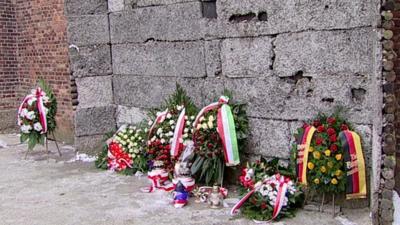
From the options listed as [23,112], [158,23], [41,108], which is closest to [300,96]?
[158,23]

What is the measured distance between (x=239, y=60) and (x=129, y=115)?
242 cm

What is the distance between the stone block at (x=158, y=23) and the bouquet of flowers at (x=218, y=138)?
112cm

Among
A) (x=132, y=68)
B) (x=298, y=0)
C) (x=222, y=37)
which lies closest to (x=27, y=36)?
(x=132, y=68)

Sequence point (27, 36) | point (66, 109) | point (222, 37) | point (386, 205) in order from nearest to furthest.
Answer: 1. point (386, 205)
2. point (222, 37)
3. point (66, 109)
4. point (27, 36)

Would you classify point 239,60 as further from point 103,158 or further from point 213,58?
point 103,158

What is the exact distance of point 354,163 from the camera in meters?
4.77

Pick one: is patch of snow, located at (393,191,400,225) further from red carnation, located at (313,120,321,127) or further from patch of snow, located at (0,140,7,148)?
patch of snow, located at (0,140,7,148)

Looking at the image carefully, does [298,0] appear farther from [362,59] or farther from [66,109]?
[66,109]

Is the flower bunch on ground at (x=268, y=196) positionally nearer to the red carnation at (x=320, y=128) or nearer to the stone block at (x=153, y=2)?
the red carnation at (x=320, y=128)

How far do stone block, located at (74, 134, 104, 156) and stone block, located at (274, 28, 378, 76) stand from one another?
11.3 feet

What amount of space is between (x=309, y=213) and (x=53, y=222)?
8.22 ft

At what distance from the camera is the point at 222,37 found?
241 inches

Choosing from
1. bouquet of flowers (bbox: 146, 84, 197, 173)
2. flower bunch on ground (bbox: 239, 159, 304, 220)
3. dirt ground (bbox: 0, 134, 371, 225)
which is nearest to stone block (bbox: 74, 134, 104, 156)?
dirt ground (bbox: 0, 134, 371, 225)

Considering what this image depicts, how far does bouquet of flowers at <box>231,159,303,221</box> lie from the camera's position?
4957 mm
